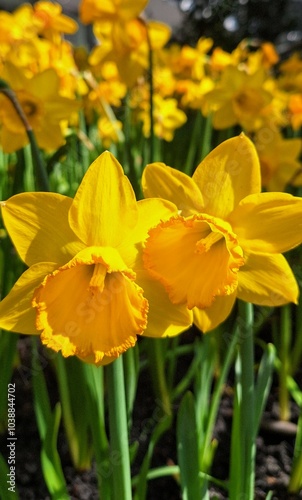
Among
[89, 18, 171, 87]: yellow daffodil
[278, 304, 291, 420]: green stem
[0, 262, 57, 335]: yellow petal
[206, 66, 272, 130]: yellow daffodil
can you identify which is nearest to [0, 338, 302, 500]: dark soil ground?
[278, 304, 291, 420]: green stem

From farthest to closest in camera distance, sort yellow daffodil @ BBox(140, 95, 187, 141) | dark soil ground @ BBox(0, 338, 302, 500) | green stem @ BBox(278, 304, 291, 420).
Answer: yellow daffodil @ BBox(140, 95, 187, 141) < green stem @ BBox(278, 304, 291, 420) < dark soil ground @ BBox(0, 338, 302, 500)

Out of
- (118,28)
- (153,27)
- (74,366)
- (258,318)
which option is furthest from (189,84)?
(74,366)

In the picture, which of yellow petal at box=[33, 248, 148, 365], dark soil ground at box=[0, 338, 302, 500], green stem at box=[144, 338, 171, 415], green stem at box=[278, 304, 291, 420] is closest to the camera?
yellow petal at box=[33, 248, 148, 365]

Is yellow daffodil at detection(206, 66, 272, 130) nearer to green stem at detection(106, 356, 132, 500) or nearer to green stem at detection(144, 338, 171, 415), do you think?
green stem at detection(144, 338, 171, 415)

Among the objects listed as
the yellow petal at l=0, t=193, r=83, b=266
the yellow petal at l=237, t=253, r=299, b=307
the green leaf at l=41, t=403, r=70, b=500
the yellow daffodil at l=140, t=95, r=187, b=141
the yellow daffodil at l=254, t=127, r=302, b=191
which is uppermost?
the yellow petal at l=0, t=193, r=83, b=266

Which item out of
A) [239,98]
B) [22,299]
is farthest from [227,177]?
[239,98]

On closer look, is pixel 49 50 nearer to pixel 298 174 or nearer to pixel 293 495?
pixel 298 174
